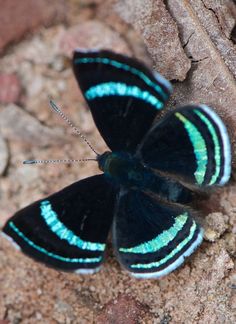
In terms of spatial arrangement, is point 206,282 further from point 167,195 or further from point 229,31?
point 229,31

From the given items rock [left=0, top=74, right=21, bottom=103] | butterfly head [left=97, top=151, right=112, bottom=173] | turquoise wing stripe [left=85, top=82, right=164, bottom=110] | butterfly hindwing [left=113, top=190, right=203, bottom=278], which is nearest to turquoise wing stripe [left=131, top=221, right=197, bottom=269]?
butterfly hindwing [left=113, top=190, right=203, bottom=278]

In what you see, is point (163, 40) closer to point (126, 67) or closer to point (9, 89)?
point (126, 67)

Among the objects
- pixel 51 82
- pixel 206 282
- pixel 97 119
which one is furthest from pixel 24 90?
pixel 206 282

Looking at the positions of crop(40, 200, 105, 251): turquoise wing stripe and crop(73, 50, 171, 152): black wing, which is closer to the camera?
crop(73, 50, 171, 152): black wing

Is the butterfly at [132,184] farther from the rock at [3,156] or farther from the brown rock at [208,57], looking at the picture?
the rock at [3,156]

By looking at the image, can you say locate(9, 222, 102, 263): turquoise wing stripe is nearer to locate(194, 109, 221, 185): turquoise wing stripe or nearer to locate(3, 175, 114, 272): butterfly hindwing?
locate(3, 175, 114, 272): butterfly hindwing
